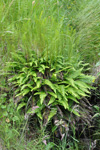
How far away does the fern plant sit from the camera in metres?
2.11

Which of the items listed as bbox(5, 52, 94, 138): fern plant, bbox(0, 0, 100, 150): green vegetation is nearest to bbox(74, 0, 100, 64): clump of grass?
bbox(0, 0, 100, 150): green vegetation

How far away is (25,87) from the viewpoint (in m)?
2.22

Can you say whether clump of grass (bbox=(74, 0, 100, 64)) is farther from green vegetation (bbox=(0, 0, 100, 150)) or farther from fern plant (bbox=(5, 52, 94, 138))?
fern plant (bbox=(5, 52, 94, 138))

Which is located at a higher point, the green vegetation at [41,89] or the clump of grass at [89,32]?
the clump of grass at [89,32]

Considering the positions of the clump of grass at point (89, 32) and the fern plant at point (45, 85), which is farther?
the clump of grass at point (89, 32)

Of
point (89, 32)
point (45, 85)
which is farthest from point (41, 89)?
point (89, 32)

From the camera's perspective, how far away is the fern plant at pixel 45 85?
2114mm

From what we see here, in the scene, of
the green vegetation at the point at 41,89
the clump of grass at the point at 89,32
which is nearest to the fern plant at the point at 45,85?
the green vegetation at the point at 41,89

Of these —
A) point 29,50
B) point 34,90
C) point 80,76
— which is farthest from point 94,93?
point 29,50

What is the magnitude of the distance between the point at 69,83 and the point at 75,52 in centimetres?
73

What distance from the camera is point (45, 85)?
224 cm

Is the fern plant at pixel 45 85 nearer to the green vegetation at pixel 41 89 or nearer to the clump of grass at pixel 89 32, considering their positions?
the green vegetation at pixel 41 89

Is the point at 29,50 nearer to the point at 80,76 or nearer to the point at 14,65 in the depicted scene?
the point at 14,65

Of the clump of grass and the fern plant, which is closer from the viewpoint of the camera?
the fern plant
